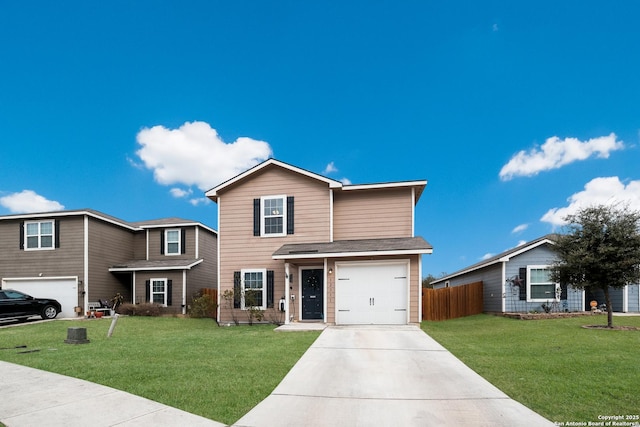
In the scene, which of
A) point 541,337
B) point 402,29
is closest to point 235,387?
point 541,337

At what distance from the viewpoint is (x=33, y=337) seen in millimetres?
11602

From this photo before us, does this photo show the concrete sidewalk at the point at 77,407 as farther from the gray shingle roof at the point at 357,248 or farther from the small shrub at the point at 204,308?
the small shrub at the point at 204,308

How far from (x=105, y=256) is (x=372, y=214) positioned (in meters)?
15.1

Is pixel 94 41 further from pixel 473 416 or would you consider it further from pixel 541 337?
pixel 541 337

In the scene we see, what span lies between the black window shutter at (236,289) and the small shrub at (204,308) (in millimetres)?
3446

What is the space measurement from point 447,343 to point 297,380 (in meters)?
5.37

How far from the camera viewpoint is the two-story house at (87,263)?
1930cm

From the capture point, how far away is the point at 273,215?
52.0 ft

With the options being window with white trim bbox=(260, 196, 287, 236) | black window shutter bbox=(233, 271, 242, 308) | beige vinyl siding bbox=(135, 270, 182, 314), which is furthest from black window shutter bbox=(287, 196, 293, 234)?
beige vinyl siding bbox=(135, 270, 182, 314)

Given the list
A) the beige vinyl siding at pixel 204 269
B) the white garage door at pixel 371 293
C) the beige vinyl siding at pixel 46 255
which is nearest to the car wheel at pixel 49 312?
the beige vinyl siding at pixel 46 255

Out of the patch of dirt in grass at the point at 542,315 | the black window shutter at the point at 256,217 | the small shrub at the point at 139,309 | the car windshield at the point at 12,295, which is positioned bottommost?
the small shrub at the point at 139,309

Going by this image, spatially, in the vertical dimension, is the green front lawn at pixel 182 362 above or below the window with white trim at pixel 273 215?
below

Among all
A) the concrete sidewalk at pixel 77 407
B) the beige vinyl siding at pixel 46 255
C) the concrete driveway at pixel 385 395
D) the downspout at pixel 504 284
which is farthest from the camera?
the beige vinyl siding at pixel 46 255

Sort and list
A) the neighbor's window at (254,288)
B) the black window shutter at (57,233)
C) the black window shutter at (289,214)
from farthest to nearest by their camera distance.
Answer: the black window shutter at (57,233)
the black window shutter at (289,214)
the neighbor's window at (254,288)
